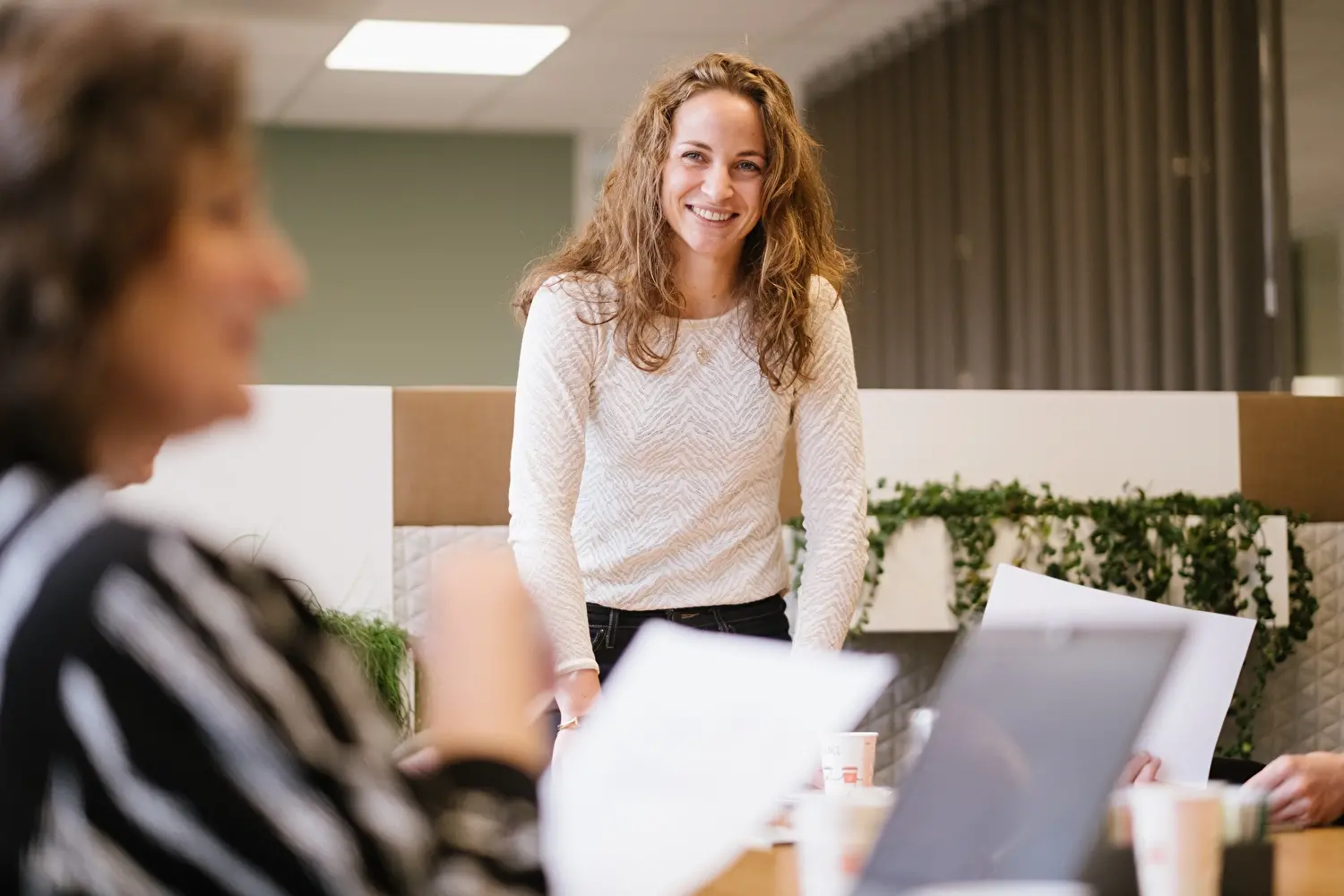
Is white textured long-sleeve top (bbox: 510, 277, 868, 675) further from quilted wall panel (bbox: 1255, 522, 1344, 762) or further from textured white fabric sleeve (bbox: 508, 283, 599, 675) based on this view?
quilted wall panel (bbox: 1255, 522, 1344, 762)

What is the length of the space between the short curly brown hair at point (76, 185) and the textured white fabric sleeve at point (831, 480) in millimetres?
1329

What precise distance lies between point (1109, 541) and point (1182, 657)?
6.42 ft

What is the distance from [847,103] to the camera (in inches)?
235

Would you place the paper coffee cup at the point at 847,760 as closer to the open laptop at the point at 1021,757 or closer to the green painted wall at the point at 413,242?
the open laptop at the point at 1021,757

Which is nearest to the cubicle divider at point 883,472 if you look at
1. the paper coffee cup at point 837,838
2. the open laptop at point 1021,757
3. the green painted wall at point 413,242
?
the paper coffee cup at point 837,838

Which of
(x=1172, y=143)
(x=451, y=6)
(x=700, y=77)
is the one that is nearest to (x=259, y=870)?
(x=700, y=77)

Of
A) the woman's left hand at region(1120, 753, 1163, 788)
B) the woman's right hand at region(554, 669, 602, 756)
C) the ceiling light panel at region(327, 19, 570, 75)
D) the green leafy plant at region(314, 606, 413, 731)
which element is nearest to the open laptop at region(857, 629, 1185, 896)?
the woman's left hand at region(1120, 753, 1163, 788)

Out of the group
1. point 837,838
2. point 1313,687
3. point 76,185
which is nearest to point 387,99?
point 1313,687

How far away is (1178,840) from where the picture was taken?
3.02 ft

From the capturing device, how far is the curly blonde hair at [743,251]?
6.41 ft

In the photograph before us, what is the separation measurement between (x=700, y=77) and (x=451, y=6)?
134 inches

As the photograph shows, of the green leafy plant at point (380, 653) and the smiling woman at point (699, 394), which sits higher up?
the smiling woman at point (699, 394)

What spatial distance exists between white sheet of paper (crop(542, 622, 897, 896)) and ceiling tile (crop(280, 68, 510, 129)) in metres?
5.47

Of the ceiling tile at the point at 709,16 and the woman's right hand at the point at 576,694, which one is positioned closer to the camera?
the woman's right hand at the point at 576,694
